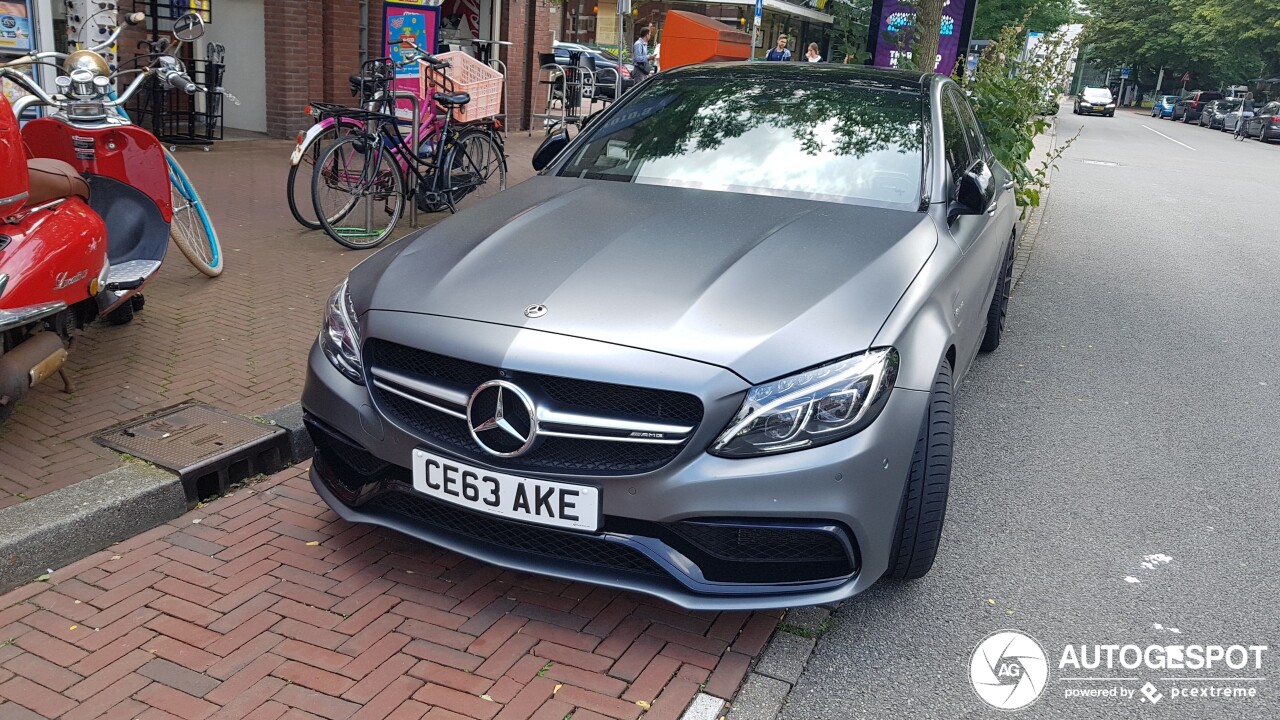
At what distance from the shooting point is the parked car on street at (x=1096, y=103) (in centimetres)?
5131

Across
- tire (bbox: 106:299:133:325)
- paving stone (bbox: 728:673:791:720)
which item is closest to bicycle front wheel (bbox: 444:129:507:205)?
tire (bbox: 106:299:133:325)

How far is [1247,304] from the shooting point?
27.1 feet

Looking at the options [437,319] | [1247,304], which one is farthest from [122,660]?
[1247,304]

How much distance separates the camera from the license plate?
282 cm

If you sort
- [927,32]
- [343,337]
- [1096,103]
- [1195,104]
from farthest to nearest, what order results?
[1195,104], [1096,103], [927,32], [343,337]

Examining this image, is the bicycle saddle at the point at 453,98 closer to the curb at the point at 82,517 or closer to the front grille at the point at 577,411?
the curb at the point at 82,517

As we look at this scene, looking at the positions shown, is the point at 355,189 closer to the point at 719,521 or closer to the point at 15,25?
the point at 15,25

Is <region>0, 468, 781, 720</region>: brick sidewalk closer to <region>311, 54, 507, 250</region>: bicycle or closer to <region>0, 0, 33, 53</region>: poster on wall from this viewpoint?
<region>311, 54, 507, 250</region>: bicycle

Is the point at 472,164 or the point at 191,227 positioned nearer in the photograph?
the point at 191,227

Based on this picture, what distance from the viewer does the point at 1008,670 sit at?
3.07m

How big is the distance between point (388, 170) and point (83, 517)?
4.58 meters

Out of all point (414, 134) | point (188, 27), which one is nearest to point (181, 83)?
point (188, 27)

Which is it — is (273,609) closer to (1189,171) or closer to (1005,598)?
(1005,598)

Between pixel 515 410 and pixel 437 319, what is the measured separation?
0.40 meters
